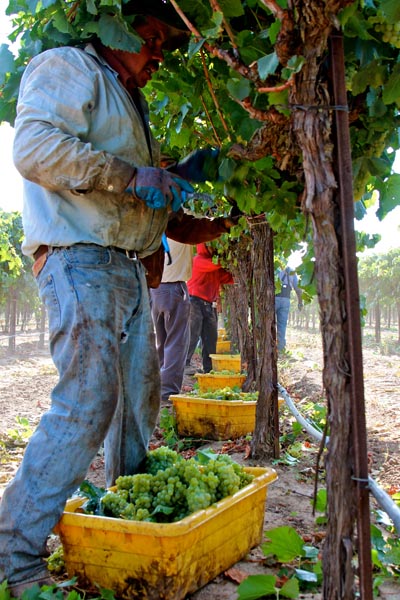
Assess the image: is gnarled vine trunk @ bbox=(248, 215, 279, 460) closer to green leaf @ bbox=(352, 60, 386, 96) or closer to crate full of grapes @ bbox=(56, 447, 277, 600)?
crate full of grapes @ bbox=(56, 447, 277, 600)

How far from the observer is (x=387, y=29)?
160cm

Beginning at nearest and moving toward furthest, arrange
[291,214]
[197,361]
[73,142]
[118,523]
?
[118,523], [73,142], [291,214], [197,361]

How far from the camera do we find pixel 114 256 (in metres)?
2.21

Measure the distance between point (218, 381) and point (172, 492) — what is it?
4.12 m

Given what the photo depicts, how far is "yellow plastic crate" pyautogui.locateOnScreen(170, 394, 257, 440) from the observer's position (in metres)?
4.27

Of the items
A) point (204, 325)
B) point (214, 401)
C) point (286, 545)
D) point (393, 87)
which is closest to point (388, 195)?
point (393, 87)

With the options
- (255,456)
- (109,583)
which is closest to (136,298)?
(109,583)

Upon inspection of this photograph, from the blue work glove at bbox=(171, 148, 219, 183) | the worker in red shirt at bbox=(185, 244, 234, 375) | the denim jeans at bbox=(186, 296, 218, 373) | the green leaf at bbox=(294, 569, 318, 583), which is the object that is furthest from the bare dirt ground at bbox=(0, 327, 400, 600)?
the blue work glove at bbox=(171, 148, 219, 183)

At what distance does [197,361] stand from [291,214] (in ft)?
33.6

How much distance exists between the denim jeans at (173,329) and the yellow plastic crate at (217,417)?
2.83ft

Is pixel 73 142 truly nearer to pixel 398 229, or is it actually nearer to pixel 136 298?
pixel 136 298

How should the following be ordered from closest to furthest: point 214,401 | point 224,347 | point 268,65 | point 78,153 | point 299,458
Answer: point 268,65 < point 78,153 < point 299,458 < point 214,401 < point 224,347

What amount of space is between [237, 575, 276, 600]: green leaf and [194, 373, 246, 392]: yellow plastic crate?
14.2ft

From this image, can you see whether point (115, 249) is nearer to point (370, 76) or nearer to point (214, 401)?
point (370, 76)
